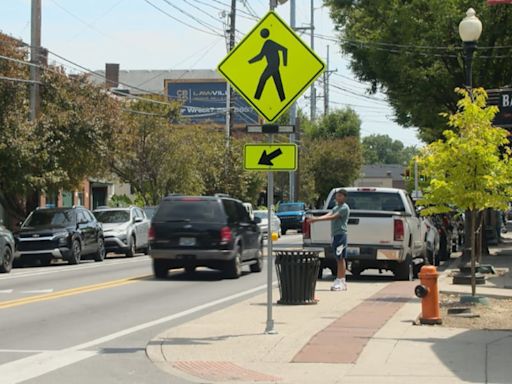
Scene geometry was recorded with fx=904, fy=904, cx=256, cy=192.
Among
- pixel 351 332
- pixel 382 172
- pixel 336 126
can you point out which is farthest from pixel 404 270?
pixel 382 172

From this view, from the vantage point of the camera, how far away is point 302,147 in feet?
261

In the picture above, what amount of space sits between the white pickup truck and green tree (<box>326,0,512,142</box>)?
1131 cm

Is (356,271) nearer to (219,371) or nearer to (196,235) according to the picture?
(196,235)

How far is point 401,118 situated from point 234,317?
2634 centimetres

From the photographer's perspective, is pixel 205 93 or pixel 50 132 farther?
pixel 205 93

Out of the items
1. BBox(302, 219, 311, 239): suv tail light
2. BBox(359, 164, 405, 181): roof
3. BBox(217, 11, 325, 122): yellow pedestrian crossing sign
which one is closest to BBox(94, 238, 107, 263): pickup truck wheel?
BBox(302, 219, 311, 239): suv tail light

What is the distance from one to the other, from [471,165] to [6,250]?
13064 mm

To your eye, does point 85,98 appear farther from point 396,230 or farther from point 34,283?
point 396,230

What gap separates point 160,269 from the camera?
70.1 ft

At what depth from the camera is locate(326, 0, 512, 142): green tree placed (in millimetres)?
30578

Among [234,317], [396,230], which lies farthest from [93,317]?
[396,230]

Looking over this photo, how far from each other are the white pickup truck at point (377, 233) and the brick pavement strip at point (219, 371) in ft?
32.6

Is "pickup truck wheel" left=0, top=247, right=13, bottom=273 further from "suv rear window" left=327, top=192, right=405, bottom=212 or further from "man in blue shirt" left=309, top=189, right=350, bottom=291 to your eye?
"man in blue shirt" left=309, top=189, right=350, bottom=291

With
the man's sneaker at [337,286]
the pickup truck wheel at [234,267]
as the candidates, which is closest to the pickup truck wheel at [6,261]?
the pickup truck wheel at [234,267]
